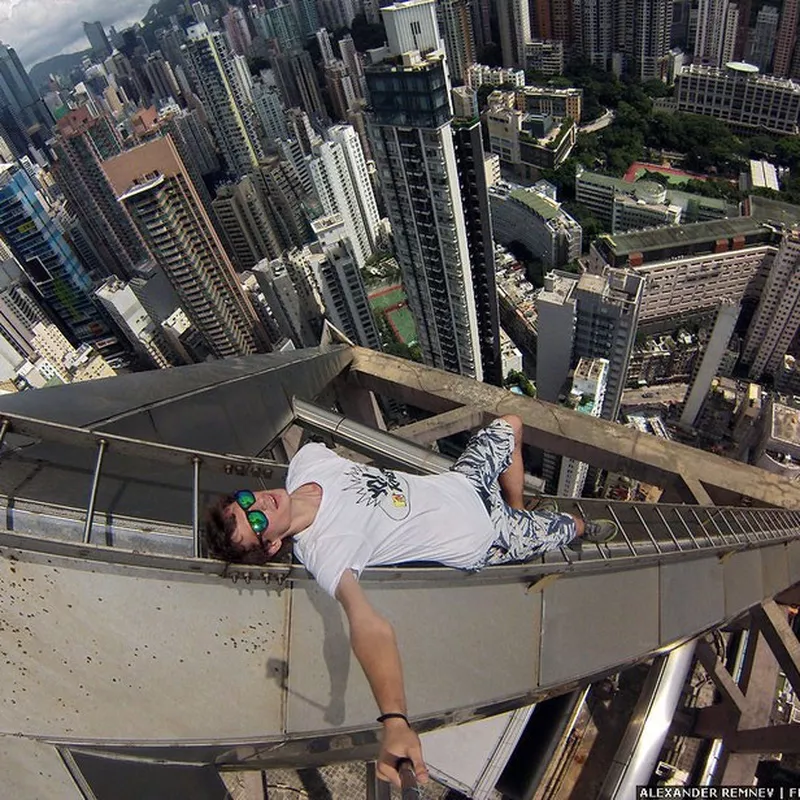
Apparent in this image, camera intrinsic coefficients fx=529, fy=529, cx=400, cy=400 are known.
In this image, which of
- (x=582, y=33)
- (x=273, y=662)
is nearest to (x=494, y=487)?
(x=273, y=662)

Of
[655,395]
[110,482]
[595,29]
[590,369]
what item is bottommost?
[655,395]

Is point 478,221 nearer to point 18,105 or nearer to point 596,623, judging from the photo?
point 596,623

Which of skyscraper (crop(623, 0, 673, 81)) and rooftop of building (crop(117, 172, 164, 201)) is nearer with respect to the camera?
rooftop of building (crop(117, 172, 164, 201))

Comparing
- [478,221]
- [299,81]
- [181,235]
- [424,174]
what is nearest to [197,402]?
[424,174]

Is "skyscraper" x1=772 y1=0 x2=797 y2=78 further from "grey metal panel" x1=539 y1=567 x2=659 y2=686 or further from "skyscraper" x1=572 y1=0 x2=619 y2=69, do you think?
"grey metal panel" x1=539 y1=567 x2=659 y2=686

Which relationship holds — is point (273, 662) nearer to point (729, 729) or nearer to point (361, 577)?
point (361, 577)

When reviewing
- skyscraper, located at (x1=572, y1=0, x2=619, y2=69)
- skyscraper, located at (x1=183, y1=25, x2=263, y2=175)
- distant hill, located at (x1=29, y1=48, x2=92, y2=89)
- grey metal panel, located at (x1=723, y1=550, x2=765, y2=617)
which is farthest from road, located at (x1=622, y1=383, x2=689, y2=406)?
distant hill, located at (x1=29, y1=48, x2=92, y2=89)
